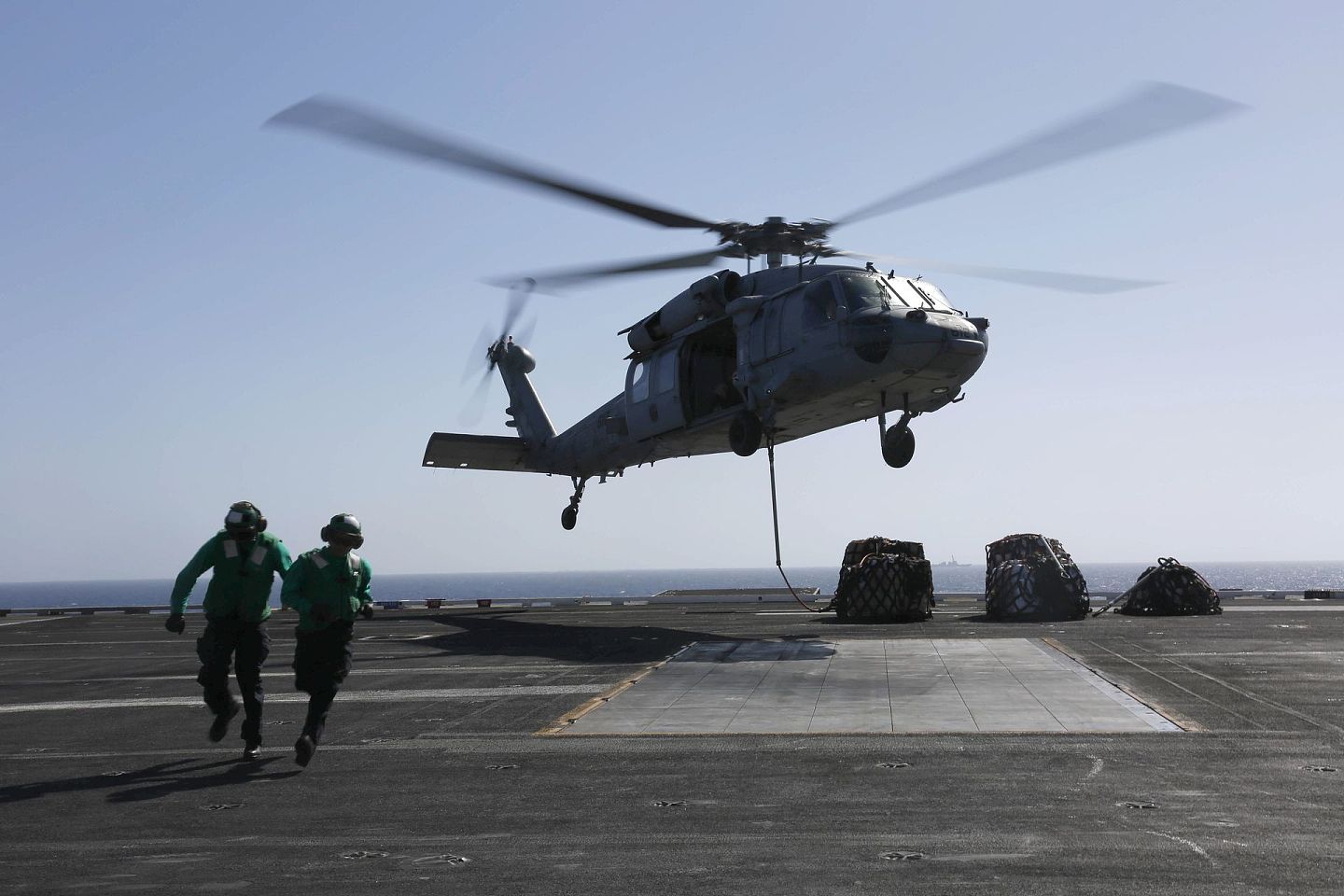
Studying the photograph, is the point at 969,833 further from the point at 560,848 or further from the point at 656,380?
the point at 656,380

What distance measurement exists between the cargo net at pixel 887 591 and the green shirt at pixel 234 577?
19.1 meters

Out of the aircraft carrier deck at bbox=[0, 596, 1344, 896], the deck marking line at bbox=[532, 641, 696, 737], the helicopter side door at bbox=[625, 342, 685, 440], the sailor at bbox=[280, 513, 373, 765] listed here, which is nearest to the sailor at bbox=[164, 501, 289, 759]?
the sailor at bbox=[280, 513, 373, 765]

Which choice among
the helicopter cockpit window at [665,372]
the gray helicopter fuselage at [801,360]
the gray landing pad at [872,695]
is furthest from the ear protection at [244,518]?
the helicopter cockpit window at [665,372]

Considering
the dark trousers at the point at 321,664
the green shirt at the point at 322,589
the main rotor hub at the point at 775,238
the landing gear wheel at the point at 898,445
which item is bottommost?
the dark trousers at the point at 321,664

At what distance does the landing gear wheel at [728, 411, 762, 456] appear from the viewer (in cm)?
2455

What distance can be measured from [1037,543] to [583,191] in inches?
638

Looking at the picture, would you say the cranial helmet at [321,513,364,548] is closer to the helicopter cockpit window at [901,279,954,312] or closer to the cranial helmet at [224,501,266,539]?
the cranial helmet at [224,501,266,539]

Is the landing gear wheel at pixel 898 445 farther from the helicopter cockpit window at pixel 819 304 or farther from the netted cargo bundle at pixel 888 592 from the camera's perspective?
the netted cargo bundle at pixel 888 592

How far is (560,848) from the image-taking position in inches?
266

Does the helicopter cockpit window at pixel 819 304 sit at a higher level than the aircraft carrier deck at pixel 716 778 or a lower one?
higher

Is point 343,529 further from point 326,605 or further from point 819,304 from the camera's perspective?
point 819,304

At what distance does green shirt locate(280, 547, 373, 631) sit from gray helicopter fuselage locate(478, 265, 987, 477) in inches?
520

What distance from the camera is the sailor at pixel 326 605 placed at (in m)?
9.97

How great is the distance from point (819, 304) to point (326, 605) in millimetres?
14197
